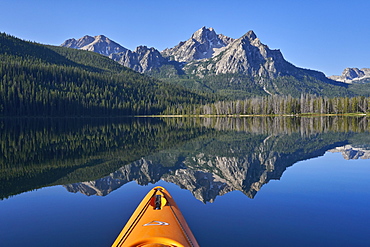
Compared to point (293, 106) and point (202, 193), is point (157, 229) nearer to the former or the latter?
point (202, 193)

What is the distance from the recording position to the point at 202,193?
18.7 meters

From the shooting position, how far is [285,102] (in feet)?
572

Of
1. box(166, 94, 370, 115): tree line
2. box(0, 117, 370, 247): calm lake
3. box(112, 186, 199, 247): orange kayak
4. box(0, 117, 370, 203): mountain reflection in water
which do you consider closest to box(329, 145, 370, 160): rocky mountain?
box(0, 117, 370, 203): mountain reflection in water

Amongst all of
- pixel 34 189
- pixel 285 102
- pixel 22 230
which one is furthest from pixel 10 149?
pixel 285 102

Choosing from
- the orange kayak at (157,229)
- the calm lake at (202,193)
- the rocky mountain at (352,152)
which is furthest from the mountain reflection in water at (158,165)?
the orange kayak at (157,229)

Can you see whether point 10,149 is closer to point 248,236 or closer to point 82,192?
point 82,192

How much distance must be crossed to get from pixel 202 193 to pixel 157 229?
10316mm

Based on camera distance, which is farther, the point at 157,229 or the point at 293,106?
the point at 293,106

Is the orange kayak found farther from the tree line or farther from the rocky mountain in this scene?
the tree line

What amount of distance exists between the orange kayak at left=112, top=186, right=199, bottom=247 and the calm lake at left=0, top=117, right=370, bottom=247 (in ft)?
8.02

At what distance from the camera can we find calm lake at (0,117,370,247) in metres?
12.5

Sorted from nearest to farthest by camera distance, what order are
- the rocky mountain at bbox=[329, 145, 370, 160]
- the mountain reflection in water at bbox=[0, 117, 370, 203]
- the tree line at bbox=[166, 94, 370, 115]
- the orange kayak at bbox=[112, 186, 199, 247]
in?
the orange kayak at bbox=[112, 186, 199, 247] → the mountain reflection in water at bbox=[0, 117, 370, 203] → the rocky mountain at bbox=[329, 145, 370, 160] → the tree line at bbox=[166, 94, 370, 115]

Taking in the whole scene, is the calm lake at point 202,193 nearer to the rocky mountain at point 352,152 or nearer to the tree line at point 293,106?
the rocky mountain at point 352,152

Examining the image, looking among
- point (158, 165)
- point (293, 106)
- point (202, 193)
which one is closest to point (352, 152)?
point (158, 165)
